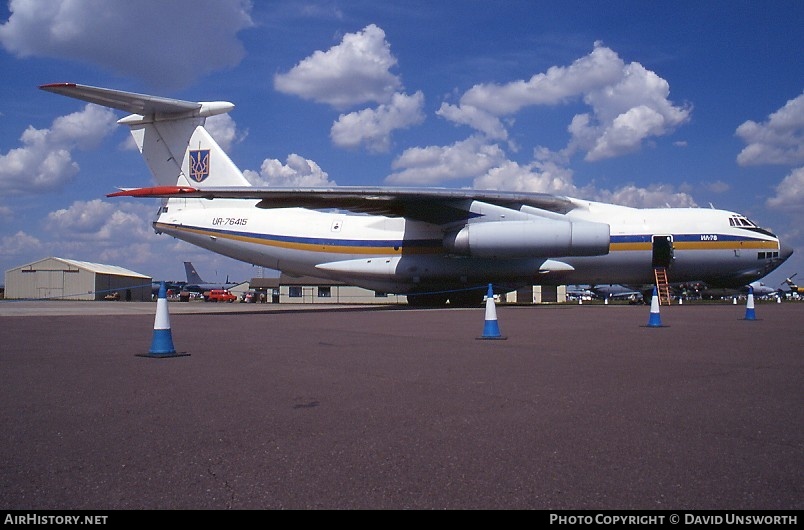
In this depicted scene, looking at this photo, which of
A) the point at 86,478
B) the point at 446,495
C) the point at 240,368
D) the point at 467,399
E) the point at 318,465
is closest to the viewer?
the point at 446,495

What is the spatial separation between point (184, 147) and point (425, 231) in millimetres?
8004

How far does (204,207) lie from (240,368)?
1668 cm

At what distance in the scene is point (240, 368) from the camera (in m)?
5.93

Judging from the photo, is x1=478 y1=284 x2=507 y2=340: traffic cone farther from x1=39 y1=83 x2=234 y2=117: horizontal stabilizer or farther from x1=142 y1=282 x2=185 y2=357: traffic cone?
x1=39 y1=83 x2=234 y2=117: horizontal stabilizer

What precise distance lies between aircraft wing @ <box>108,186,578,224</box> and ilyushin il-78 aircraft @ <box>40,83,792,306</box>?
0.04m

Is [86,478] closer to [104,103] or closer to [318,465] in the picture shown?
[318,465]

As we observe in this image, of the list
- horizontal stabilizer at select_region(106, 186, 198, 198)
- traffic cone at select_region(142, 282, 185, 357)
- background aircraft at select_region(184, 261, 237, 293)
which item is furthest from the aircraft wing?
background aircraft at select_region(184, 261, 237, 293)

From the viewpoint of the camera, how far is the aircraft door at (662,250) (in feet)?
61.1

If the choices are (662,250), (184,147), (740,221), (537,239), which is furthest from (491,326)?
(184,147)

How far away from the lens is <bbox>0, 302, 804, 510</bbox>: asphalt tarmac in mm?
2533

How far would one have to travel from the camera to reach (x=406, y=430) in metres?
3.54
